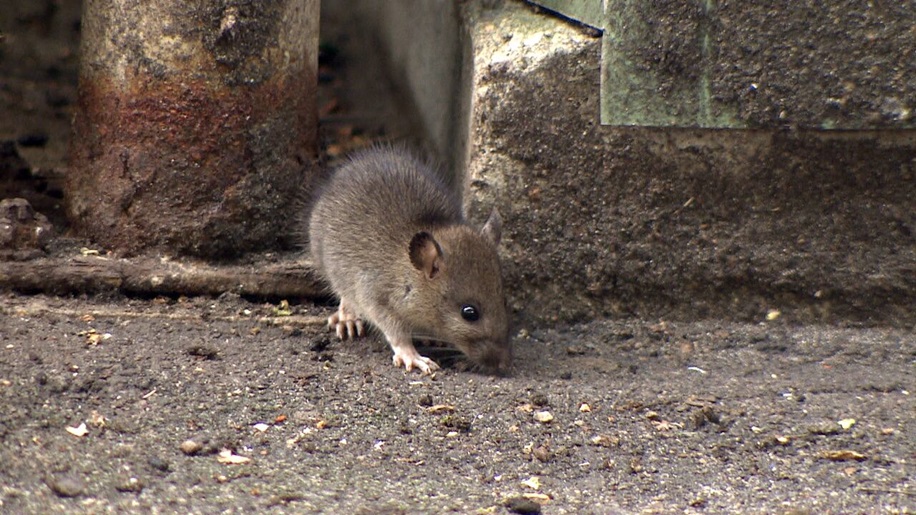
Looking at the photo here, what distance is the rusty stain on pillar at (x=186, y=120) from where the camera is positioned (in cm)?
477

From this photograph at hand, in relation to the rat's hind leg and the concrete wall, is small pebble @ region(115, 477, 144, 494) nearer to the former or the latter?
the rat's hind leg

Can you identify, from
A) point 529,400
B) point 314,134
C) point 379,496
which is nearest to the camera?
point 379,496

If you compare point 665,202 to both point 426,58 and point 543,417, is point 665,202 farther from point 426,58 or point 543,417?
point 426,58

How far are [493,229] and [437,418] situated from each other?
1.02 meters

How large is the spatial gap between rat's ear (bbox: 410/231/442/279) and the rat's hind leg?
1.56ft

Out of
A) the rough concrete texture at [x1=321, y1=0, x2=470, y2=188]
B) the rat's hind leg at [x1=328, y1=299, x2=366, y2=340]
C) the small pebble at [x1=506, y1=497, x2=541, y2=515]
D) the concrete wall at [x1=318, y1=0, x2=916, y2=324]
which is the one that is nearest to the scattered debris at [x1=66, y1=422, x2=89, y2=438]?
the small pebble at [x1=506, y1=497, x2=541, y2=515]

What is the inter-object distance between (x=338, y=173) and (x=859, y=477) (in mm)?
2871

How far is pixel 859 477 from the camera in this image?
351cm

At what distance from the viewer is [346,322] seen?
16.7 feet

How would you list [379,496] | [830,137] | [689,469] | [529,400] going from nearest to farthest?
[379,496] → [689,469] → [529,400] → [830,137]

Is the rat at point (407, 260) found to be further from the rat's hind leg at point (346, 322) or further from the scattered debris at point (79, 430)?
the scattered debris at point (79, 430)

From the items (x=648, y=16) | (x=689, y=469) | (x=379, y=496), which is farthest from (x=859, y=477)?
(x=648, y=16)

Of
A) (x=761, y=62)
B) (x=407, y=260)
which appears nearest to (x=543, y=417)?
(x=407, y=260)

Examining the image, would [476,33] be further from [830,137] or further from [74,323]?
[74,323]
